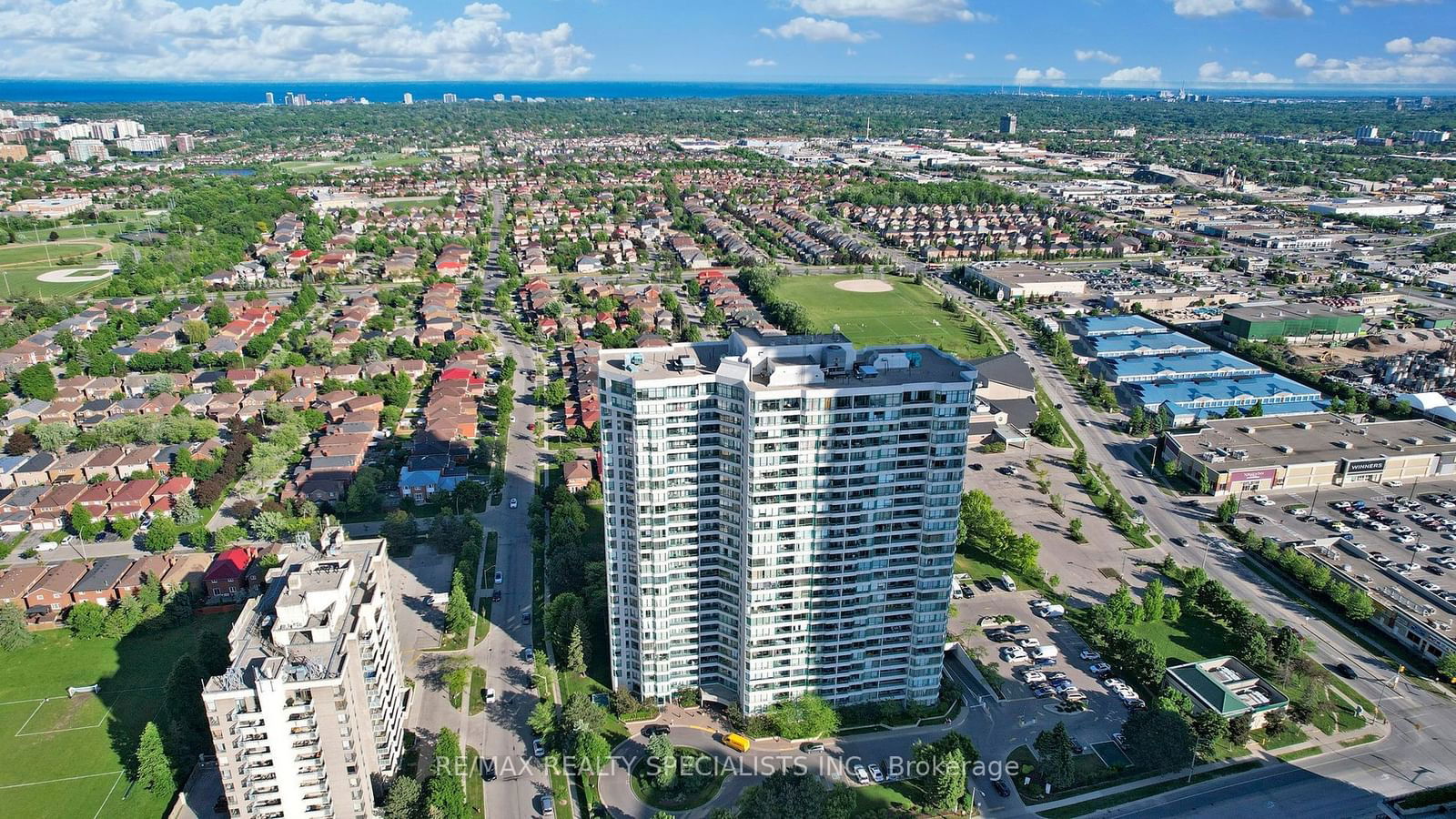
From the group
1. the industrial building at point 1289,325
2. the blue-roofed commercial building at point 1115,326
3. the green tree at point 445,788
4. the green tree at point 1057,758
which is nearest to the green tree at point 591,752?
the green tree at point 445,788

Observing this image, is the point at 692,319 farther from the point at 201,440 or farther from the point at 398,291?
the point at 201,440

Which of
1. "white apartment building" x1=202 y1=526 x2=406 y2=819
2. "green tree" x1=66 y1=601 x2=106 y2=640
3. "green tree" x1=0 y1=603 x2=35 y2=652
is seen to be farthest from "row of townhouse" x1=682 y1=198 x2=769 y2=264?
"white apartment building" x1=202 y1=526 x2=406 y2=819

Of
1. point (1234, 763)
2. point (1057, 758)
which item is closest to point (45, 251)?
point (1057, 758)

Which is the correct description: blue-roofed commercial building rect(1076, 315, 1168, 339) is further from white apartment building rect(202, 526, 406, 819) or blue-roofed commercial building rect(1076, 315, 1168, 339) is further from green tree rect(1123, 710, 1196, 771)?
white apartment building rect(202, 526, 406, 819)

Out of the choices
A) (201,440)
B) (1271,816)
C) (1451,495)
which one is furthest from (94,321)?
(1451,495)

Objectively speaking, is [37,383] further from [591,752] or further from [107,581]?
[591,752]
